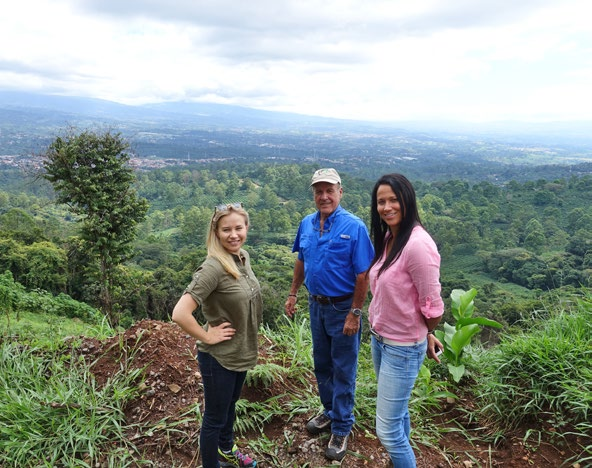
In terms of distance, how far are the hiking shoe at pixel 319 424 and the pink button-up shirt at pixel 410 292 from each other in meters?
0.90

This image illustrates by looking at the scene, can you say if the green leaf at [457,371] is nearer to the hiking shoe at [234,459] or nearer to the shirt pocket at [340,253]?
the shirt pocket at [340,253]

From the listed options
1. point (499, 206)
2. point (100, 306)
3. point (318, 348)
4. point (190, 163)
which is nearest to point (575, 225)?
point (499, 206)

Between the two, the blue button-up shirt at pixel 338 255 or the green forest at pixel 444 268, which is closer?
the blue button-up shirt at pixel 338 255

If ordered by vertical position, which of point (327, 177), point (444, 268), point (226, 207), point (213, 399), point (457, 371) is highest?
point (327, 177)

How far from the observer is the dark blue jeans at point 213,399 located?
1813mm

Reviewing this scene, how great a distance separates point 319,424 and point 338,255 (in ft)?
3.44

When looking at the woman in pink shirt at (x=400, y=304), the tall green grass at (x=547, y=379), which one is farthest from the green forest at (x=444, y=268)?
the woman in pink shirt at (x=400, y=304)

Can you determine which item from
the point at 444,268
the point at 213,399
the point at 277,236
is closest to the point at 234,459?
the point at 213,399

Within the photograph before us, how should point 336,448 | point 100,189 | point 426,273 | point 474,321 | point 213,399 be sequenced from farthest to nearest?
point 100,189 → point 474,321 → point 336,448 → point 213,399 → point 426,273

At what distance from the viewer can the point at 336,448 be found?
216 centimetres

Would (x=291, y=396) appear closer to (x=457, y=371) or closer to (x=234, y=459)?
(x=234, y=459)

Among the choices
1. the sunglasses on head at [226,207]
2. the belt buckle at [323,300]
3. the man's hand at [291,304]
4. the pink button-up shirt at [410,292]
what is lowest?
the man's hand at [291,304]

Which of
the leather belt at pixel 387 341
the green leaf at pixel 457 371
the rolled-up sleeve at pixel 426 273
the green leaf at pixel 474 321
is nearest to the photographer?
the rolled-up sleeve at pixel 426 273

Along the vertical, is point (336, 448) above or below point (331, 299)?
below
